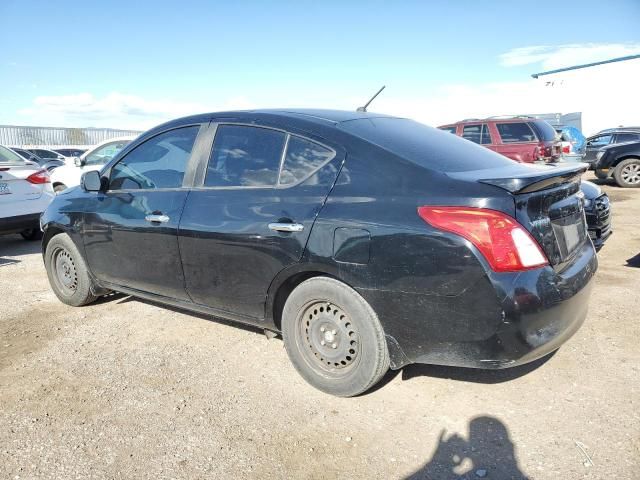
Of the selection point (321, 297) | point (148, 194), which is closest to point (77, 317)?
point (148, 194)

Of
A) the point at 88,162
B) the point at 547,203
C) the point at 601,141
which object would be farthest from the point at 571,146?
the point at 547,203

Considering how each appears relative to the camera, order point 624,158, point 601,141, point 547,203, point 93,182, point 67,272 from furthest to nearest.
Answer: point 601,141 < point 624,158 < point 67,272 < point 93,182 < point 547,203

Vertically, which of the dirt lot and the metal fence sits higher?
the metal fence

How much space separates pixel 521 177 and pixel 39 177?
705 centimetres

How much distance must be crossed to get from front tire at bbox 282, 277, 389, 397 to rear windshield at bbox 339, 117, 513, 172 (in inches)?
32.9

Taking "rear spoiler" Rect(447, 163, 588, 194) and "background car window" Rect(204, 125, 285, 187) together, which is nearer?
"rear spoiler" Rect(447, 163, 588, 194)

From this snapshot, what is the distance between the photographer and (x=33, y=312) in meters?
4.59

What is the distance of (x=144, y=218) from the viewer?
371 centimetres

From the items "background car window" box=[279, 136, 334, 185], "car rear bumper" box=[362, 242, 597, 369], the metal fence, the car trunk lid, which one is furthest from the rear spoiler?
the metal fence

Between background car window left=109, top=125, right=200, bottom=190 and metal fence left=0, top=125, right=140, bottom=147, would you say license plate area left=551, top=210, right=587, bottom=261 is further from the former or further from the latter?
metal fence left=0, top=125, right=140, bottom=147

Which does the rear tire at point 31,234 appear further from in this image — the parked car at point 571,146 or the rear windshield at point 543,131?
the parked car at point 571,146

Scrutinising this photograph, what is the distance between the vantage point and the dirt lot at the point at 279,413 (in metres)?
2.38

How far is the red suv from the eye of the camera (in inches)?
420

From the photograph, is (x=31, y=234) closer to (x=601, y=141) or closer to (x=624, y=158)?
(x=624, y=158)
